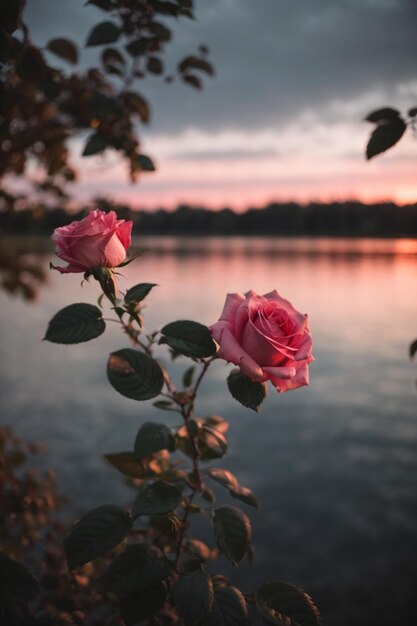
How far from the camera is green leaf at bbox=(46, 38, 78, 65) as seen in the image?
1.53m

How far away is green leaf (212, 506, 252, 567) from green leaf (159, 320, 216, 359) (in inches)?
15.1

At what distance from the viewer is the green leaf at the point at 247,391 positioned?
817 millimetres

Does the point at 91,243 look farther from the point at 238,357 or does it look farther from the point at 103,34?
the point at 103,34

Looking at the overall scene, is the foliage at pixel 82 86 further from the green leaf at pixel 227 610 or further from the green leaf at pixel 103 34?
the green leaf at pixel 227 610

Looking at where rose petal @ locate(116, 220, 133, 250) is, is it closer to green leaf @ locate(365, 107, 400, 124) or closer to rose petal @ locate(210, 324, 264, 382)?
rose petal @ locate(210, 324, 264, 382)

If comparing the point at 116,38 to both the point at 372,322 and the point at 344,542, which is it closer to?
the point at 344,542

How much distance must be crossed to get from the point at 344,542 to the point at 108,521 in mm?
4381

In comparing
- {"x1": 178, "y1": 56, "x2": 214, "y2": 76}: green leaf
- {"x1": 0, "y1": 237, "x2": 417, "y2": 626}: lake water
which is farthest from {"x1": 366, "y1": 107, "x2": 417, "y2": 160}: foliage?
{"x1": 0, "y1": 237, "x2": 417, "y2": 626}: lake water

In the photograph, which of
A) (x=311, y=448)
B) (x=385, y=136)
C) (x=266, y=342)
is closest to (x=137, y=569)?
(x=266, y=342)

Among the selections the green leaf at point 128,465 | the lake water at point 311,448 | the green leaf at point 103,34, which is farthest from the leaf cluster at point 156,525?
the lake water at point 311,448

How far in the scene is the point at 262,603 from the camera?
93 cm

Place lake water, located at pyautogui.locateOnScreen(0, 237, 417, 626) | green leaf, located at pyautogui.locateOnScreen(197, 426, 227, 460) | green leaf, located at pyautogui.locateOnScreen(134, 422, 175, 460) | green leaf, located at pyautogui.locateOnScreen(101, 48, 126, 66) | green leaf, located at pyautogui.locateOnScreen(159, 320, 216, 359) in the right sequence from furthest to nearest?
lake water, located at pyautogui.locateOnScreen(0, 237, 417, 626) < green leaf, located at pyautogui.locateOnScreen(101, 48, 126, 66) < green leaf, located at pyautogui.locateOnScreen(197, 426, 227, 460) < green leaf, located at pyautogui.locateOnScreen(134, 422, 175, 460) < green leaf, located at pyautogui.locateOnScreen(159, 320, 216, 359)

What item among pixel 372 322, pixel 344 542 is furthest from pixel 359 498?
pixel 372 322

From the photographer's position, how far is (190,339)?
2.83 feet
